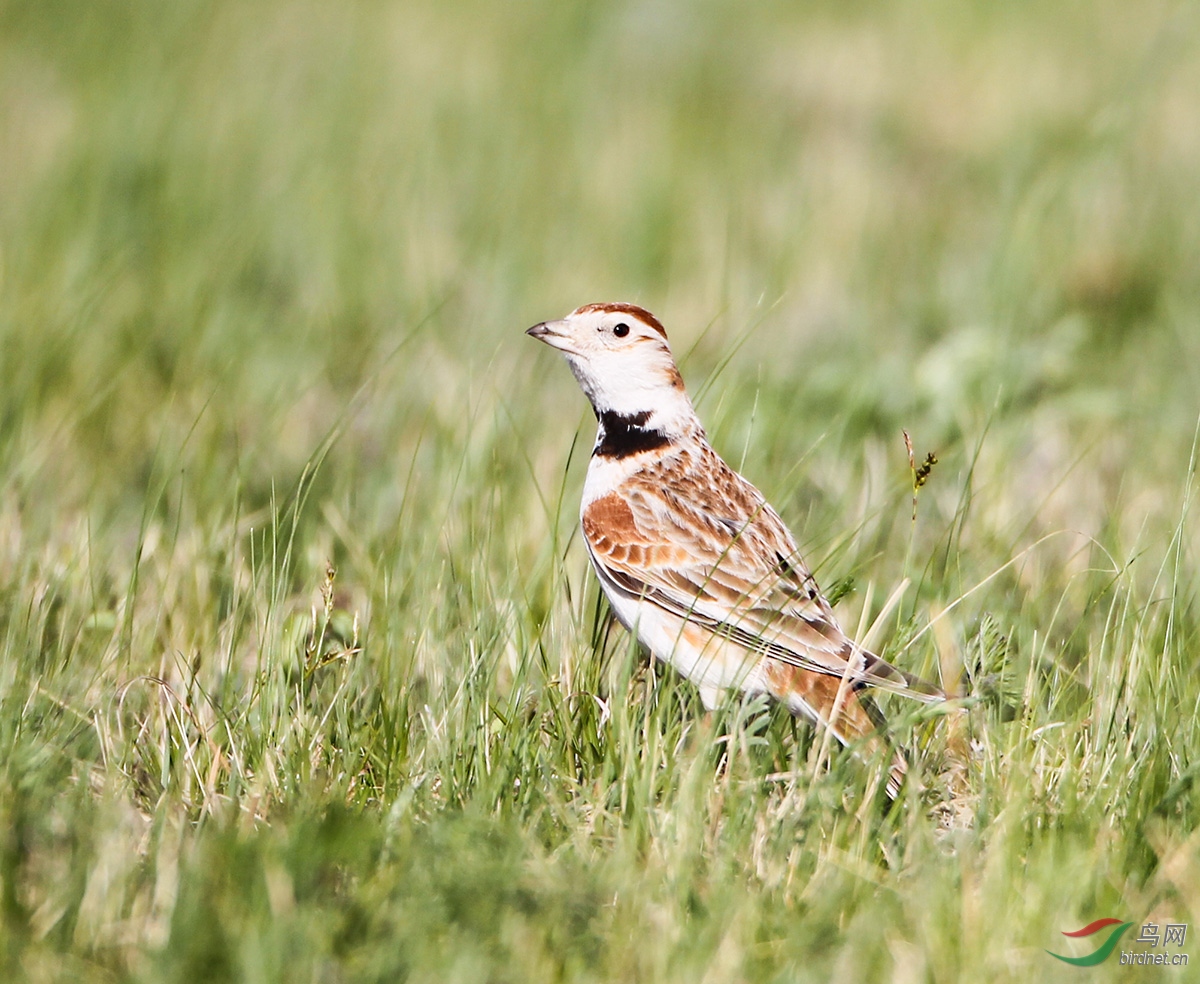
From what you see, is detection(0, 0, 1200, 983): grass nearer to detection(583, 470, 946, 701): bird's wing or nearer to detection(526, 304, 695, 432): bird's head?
detection(583, 470, 946, 701): bird's wing

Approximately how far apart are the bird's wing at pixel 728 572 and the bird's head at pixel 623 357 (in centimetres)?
33

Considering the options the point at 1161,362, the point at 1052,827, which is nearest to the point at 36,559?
the point at 1052,827

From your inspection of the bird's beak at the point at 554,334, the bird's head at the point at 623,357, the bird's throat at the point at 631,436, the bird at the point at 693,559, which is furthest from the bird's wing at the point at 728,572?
the bird's beak at the point at 554,334

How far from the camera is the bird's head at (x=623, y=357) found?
483cm

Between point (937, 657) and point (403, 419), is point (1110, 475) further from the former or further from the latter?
point (403, 419)

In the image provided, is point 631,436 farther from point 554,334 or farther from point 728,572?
point 728,572

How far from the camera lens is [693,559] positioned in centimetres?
454

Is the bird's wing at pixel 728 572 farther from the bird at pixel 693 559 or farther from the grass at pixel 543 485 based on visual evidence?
the grass at pixel 543 485

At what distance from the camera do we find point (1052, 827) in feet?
11.2

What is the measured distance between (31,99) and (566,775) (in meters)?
8.61

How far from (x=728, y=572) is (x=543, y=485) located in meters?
1.73

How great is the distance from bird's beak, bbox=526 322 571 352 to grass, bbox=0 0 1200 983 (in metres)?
0.41

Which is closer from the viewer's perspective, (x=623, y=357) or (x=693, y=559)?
(x=693, y=559)

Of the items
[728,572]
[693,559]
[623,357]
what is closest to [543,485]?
[623,357]
